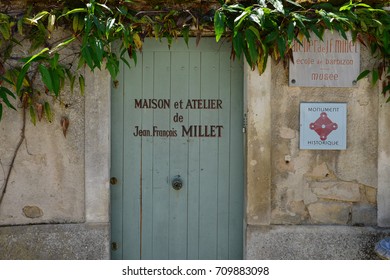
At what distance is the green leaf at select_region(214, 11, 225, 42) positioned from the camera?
421 centimetres

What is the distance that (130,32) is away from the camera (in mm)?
4395

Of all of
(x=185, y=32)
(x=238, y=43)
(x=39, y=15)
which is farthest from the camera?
(x=185, y=32)

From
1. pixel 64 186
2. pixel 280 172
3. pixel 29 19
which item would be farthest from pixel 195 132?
pixel 29 19

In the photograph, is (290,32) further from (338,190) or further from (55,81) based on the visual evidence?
(55,81)

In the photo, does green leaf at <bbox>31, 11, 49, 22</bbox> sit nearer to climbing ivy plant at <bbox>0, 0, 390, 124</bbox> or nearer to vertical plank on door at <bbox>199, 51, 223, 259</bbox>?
climbing ivy plant at <bbox>0, 0, 390, 124</bbox>

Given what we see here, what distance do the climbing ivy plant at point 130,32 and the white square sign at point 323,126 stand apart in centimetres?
39

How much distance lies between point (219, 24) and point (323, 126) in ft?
3.99

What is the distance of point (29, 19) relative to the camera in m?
4.38

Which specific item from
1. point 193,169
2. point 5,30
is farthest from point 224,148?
point 5,30

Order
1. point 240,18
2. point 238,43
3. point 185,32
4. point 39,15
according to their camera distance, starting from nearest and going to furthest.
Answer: point 240,18
point 238,43
point 39,15
point 185,32

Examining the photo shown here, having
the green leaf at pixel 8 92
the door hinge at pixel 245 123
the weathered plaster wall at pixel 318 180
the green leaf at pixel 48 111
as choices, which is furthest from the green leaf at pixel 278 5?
the green leaf at pixel 8 92

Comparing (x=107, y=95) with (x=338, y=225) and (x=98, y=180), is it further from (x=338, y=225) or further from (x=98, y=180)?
(x=338, y=225)

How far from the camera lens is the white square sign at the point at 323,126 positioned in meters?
4.64
